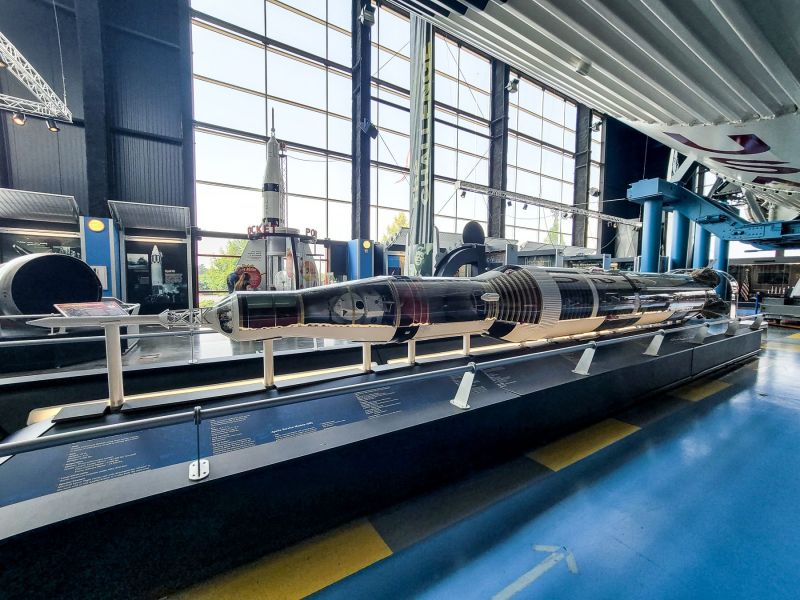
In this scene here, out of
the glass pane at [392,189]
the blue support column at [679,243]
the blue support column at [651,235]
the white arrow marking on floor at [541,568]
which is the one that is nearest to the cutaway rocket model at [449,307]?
the white arrow marking on floor at [541,568]

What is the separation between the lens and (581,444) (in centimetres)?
245

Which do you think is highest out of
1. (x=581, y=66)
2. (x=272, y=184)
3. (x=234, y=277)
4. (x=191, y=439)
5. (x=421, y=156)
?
(x=421, y=156)

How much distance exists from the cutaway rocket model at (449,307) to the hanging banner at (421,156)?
262 cm

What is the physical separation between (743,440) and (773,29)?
282cm

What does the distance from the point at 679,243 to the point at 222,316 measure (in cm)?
711

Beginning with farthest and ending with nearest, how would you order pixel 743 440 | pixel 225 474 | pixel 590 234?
1. pixel 590 234
2. pixel 743 440
3. pixel 225 474

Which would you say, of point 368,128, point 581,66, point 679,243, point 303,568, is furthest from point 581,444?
point 368,128

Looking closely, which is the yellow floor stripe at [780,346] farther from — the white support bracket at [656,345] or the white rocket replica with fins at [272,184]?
the white rocket replica with fins at [272,184]

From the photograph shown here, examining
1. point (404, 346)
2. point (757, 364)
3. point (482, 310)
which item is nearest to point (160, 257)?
point (404, 346)

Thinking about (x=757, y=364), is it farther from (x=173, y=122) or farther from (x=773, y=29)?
(x=173, y=122)

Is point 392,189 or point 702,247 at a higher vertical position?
point 392,189

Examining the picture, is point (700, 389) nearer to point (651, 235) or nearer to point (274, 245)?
point (651, 235)

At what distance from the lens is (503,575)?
4.60 ft

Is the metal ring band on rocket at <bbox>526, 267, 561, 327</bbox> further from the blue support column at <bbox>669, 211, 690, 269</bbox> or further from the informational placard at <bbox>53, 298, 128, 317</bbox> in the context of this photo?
the blue support column at <bbox>669, 211, 690, 269</bbox>
